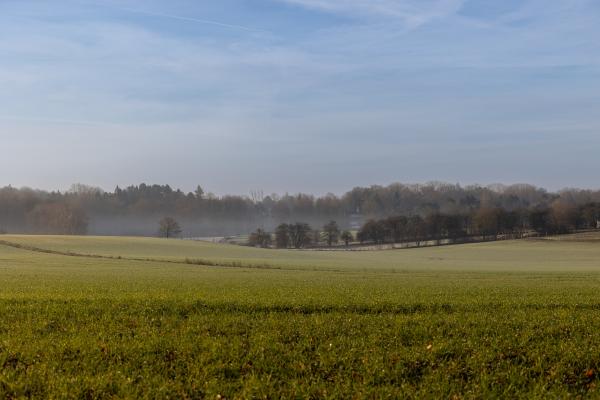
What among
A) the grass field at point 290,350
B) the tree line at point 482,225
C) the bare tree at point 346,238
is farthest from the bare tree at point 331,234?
the grass field at point 290,350

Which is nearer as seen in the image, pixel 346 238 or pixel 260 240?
pixel 346 238

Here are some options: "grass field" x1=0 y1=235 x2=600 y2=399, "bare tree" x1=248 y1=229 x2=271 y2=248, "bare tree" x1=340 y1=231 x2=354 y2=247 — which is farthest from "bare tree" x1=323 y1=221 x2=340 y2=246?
"grass field" x1=0 y1=235 x2=600 y2=399

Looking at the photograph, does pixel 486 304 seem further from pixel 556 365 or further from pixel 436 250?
pixel 436 250

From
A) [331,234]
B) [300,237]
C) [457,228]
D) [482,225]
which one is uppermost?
[482,225]

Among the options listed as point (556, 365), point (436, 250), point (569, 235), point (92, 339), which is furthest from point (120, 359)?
point (569, 235)

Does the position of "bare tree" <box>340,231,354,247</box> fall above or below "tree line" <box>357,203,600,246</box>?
below

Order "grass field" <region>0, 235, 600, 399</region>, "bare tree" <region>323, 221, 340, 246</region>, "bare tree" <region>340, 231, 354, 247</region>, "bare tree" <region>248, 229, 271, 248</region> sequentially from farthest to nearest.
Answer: "bare tree" <region>248, 229, 271, 248</region>
"bare tree" <region>323, 221, 340, 246</region>
"bare tree" <region>340, 231, 354, 247</region>
"grass field" <region>0, 235, 600, 399</region>

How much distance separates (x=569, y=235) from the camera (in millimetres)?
Result: 130875

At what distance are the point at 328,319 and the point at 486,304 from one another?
A: 5.25 meters

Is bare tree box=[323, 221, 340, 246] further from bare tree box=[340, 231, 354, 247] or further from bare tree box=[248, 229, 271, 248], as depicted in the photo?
bare tree box=[248, 229, 271, 248]

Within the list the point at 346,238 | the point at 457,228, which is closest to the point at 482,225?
the point at 457,228

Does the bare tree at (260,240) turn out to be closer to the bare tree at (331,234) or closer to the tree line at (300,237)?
the tree line at (300,237)

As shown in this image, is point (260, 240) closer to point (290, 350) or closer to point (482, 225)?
point (482, 225)

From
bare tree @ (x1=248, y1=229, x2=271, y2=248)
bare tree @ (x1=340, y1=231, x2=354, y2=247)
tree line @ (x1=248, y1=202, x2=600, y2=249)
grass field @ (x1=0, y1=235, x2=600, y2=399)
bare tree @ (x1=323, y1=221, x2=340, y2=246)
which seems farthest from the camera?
bare tree @ (x1=248, y1=229, x2=271, y2=248)
